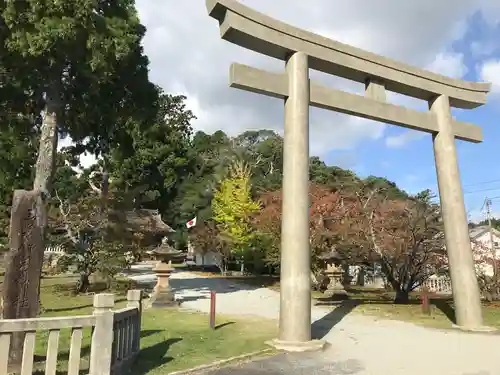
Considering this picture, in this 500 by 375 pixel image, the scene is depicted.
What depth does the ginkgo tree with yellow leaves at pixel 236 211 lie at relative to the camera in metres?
27.0

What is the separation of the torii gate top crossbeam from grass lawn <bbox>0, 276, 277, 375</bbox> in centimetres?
565

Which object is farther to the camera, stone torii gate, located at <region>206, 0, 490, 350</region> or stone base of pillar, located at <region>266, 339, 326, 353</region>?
stone torii gate, located at <region>206, 0, 490, 350</region>

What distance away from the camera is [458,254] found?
9.38m

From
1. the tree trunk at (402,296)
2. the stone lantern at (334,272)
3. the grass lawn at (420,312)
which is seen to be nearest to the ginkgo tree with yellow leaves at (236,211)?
the stone lantern at (334,272)

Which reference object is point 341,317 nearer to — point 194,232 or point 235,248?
point 235,248

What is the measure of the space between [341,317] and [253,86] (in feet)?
22.4

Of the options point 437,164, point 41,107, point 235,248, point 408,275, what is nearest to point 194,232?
point 235,248

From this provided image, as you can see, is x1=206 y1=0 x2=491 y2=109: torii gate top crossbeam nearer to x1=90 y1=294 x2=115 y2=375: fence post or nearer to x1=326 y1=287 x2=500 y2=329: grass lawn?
x1=90 y1=294 x2=115 y2=375: fence post

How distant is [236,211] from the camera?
27.4 meters

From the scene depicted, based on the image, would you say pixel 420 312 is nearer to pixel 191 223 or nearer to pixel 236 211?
pixel 236 211

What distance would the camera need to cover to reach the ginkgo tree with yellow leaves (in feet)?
88.6

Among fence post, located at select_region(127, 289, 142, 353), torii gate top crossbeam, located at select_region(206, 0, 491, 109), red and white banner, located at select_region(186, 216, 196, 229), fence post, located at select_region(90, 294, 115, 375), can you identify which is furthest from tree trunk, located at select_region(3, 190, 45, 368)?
red and white banner, located at select_region(186, 216, 196, 229)

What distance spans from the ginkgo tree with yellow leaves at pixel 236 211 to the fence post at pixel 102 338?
21.5 metres

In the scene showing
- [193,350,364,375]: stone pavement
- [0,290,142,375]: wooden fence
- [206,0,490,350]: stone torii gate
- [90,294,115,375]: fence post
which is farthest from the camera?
[206,0,490,350]: stone torii gate
